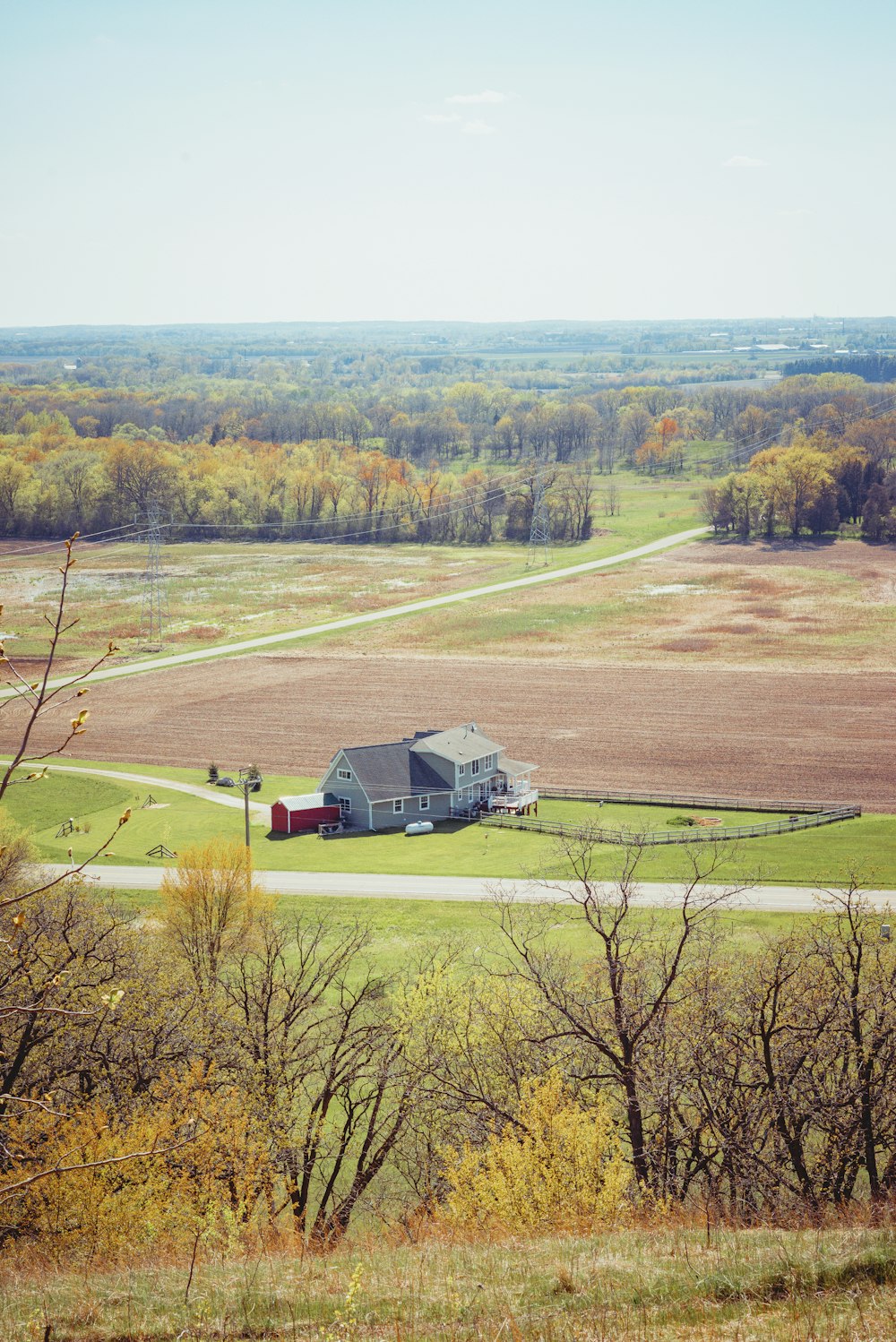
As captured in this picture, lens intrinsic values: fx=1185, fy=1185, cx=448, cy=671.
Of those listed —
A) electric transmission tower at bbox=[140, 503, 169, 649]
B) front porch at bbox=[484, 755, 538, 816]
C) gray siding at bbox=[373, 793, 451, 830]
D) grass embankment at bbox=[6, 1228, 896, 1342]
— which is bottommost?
gray siding at bbox=[373, 793, 451, 830]

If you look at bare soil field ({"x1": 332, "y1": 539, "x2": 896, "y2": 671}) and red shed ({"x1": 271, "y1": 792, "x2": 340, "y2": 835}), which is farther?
bare soil field ({"x1": 332, "y1": 539, "x2": 896, "y2": 671})

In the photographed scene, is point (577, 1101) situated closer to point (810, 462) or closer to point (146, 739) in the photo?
point (146, 739)

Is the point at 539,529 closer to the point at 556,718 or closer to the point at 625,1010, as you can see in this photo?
the point at 556,718

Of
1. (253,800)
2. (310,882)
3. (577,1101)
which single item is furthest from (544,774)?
(577,1101)

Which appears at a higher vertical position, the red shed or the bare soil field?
the bare soil field

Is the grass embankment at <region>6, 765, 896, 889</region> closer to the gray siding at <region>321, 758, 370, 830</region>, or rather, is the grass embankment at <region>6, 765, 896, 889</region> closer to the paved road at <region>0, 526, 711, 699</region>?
the gray siding at <region>321, 758, 370, 830</region>

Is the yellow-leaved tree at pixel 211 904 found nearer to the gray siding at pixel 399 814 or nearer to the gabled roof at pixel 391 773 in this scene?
the gabled roof at pixel 391 773

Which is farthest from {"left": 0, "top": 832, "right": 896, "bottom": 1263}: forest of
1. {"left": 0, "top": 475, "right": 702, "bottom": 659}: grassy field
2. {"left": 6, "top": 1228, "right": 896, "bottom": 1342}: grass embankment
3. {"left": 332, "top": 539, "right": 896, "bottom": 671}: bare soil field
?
{"left": 0, "top": 475, "right": 702, "bottom": 659}: grassy field
